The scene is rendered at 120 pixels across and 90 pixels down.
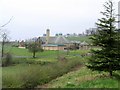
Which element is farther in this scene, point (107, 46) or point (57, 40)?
point (57, 40)

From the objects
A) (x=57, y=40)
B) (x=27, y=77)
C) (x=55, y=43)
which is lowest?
(x=27, y=77)

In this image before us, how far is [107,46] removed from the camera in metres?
17.2

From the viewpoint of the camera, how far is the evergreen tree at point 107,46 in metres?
17.0

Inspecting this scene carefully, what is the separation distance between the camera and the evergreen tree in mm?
16953

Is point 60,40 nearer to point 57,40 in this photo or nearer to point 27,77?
point 57,40

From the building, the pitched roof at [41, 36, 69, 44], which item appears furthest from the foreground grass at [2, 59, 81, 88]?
the pitched roof at [41, 36, 69, 44]

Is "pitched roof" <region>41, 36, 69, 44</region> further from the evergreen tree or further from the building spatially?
the evergreen tree

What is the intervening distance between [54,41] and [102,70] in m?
88.7

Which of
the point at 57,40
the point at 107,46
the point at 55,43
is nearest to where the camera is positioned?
the point at 107,46

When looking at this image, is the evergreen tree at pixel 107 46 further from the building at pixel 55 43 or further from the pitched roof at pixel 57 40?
the pitched roof at pixel 57 40

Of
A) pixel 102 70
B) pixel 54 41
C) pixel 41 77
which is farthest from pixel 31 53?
pixel 102 70

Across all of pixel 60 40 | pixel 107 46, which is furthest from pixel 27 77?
pixel 60 40

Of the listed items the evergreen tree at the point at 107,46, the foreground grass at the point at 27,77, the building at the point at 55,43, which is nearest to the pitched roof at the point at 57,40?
the building at the point at 55,43

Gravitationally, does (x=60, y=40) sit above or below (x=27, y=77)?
above
